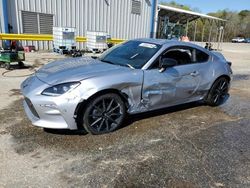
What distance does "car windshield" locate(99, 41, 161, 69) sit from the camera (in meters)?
4.27

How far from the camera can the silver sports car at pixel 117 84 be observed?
3451 millimetres

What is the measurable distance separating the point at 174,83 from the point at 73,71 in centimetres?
184

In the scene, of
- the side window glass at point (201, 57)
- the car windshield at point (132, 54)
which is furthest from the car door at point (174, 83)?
the car windshield at point (132, 54)

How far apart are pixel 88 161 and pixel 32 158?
71 centimetres

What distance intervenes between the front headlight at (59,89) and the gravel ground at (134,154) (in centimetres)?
70

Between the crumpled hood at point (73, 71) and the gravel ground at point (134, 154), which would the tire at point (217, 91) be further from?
the crumpled hood at point (73, 71)

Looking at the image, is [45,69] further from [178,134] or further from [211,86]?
[211,86]

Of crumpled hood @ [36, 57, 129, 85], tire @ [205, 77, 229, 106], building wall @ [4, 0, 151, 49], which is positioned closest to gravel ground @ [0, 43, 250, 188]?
tire @ [205, 77, 229, 106]

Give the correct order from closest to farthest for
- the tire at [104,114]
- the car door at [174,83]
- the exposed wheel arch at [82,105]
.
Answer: the exposed wheel arch at [82,105] < the tire at [104,114] < the car door at [174,83]

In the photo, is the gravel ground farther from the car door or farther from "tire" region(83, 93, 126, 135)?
the car door

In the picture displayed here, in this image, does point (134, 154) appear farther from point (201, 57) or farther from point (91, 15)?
point (91, 15)

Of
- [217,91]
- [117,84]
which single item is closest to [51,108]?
[117,84]

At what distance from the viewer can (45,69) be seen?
162 inches

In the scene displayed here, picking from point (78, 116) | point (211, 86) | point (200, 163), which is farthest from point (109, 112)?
point (211, 86)
